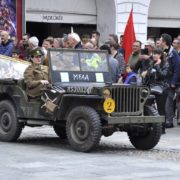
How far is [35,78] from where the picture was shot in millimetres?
12141

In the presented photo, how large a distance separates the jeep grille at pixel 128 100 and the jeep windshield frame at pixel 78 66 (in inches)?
41.2

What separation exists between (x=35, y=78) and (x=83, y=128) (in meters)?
1.41

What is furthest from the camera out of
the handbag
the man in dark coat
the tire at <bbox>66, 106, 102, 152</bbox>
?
the man in dark coat

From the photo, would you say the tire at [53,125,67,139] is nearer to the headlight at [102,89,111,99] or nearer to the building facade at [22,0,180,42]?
the headlight at [102,89,111,99]

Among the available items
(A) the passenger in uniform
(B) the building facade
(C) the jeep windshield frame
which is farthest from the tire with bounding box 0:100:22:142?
(B) the building facade

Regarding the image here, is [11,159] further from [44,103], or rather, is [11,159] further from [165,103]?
[165,103]

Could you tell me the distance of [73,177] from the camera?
913 centimetres

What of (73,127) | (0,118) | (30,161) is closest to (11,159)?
(30,161)

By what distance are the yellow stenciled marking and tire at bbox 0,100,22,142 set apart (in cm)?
191

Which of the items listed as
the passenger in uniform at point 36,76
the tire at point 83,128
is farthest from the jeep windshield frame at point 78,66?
the tire at point 83,128

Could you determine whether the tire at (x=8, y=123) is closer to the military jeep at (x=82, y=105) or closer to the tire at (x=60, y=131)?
the military jeep at (x=82, y=105)

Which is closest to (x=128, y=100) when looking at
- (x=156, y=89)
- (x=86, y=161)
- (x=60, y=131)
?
(x=86, y=161)

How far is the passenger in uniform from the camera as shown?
1191 cm

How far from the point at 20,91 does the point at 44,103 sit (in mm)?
645
